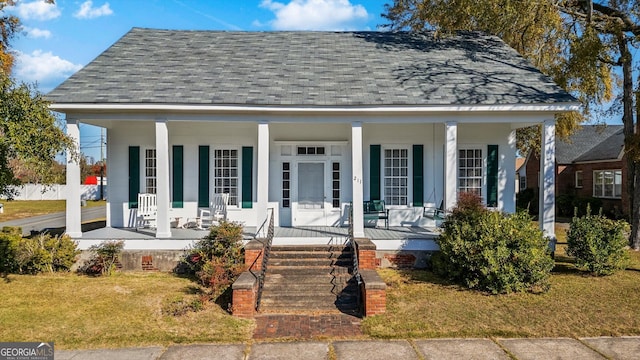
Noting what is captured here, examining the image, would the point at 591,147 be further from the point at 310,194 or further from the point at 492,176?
the point at 310,194

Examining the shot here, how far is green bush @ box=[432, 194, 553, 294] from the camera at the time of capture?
8.16 meters

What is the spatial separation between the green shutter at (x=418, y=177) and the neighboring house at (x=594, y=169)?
12.1m

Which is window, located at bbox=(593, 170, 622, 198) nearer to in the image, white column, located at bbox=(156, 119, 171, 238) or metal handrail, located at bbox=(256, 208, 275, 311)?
metal handrail, located at bbox=(256, 208, 275, 311)

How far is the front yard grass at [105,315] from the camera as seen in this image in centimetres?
632

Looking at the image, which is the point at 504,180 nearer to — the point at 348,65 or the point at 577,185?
the point at 348,65

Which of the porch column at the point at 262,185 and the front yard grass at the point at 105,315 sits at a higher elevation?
the porch column at the point at 262,185

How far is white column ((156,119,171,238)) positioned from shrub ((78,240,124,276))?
945mm

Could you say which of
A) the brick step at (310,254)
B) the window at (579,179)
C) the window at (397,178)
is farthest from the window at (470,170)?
the window at (579,179)

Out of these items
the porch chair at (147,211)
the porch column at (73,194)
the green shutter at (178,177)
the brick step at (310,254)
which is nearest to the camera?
the brick step at (310,254)

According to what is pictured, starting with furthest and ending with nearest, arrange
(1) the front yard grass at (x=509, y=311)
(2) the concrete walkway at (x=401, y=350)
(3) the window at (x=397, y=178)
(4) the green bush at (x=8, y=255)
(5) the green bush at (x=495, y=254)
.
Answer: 1. (3) the window at (x=397, y=178)
2. (4) the green bush at (x=8, y=255)
3. (5) the green bush at (x=495, y=254)
4. (1) the front yard grass at (x=509, y=311)
5. (2) the concrete walkway at (x=401, y=350)

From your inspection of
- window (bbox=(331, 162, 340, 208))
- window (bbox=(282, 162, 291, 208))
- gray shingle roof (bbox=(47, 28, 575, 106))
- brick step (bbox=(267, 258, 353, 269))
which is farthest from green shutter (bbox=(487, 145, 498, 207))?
window (bbox=(282, 162, 291, 208))

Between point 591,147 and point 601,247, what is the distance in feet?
70.1

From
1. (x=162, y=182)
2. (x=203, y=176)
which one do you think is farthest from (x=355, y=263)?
(x=203, y=176)

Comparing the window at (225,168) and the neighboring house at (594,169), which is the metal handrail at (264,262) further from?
the neighboring house at (594,169)
